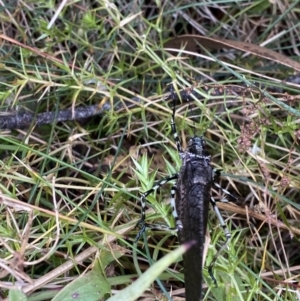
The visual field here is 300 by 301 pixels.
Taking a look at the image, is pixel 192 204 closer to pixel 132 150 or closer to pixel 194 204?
pixel 194 204

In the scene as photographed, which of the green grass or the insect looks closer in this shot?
the insect

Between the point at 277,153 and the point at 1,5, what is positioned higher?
the point at 1,5

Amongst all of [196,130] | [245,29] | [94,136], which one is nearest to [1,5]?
[94,136]

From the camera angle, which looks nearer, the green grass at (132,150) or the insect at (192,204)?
the insect at (192,204)

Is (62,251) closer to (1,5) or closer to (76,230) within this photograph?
(76,230)
